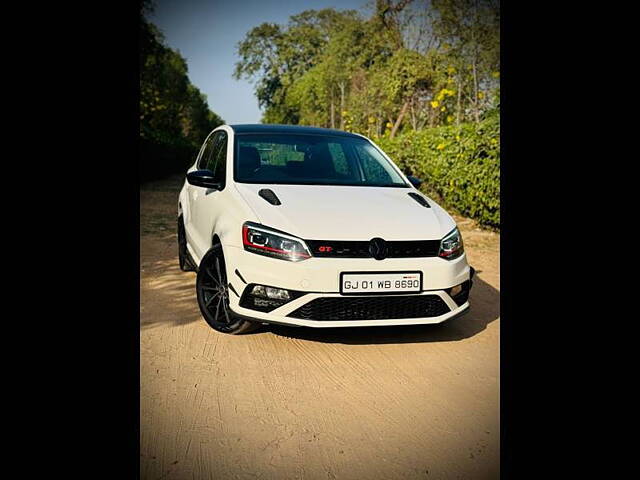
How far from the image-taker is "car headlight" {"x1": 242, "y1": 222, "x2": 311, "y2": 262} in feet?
12.1

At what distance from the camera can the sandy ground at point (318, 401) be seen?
8.19ft

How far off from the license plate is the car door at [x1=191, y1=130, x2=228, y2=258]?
4.26 ft

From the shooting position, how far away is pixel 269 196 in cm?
416

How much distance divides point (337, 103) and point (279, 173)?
2559 centimetres

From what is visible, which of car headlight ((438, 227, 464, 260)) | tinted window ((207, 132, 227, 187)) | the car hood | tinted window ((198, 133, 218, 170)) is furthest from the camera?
tinted window ((198, 133, 218, 170))

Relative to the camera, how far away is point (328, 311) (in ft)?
12.2

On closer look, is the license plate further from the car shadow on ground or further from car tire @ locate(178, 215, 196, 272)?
car tire @ locate(178, 215, 196, 272)

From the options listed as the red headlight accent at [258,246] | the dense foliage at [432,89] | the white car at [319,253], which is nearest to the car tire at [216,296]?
the white car at [319,253]

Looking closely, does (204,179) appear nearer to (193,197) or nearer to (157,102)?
(193,197)

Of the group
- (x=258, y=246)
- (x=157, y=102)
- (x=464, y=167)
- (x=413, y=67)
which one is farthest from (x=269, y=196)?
(x=157, y=102)

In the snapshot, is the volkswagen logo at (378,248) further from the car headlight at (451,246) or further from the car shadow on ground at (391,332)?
the car shadow on ground at (391,332)

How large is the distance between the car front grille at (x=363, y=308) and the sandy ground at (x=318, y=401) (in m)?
0.29

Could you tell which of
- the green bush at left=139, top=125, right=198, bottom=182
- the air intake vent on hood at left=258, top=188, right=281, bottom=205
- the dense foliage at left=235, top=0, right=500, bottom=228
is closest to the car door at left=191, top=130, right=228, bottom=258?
the air intake vent on hood at left=258, top=188, right=281, bottom=205
